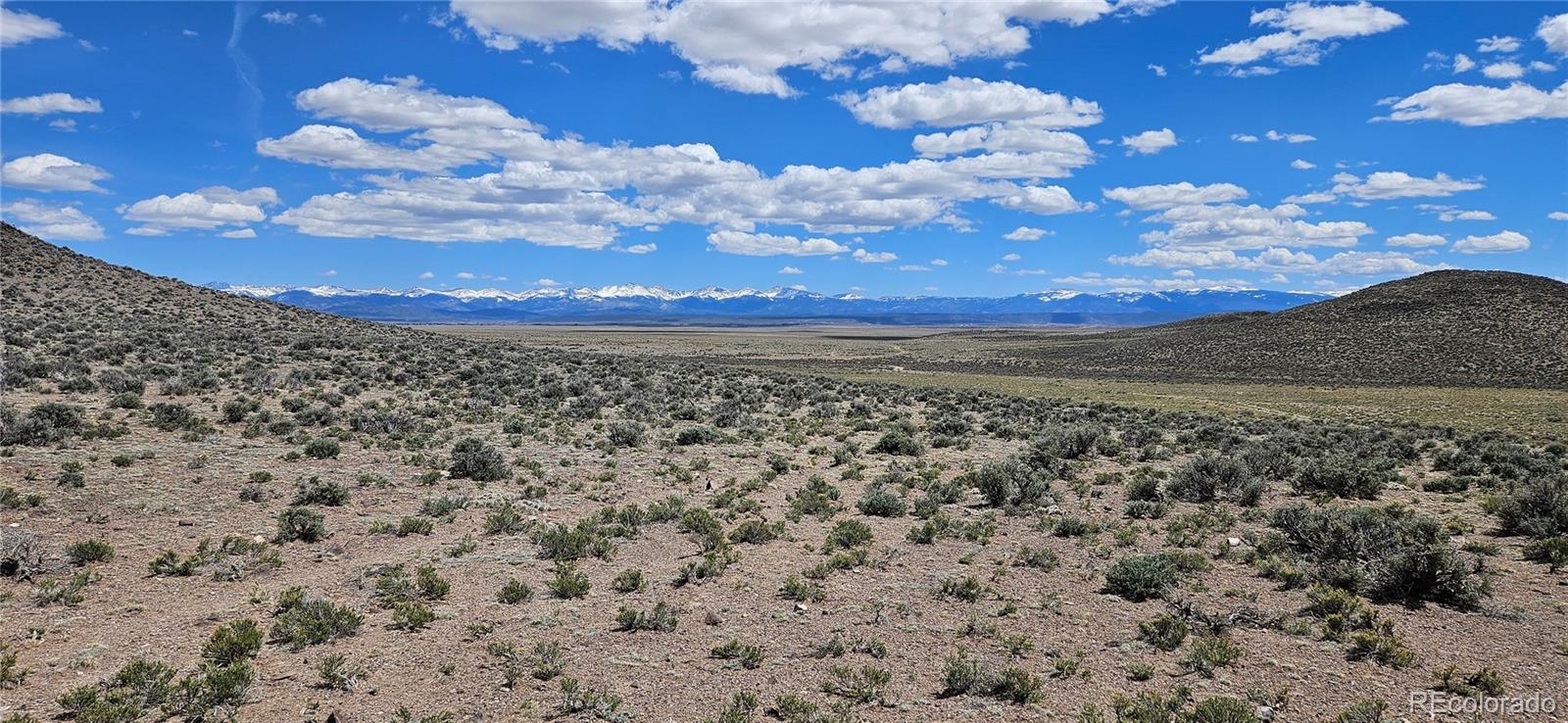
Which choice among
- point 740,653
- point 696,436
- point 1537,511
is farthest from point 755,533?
point 1537,511

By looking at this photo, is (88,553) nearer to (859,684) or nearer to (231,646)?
(231,646)

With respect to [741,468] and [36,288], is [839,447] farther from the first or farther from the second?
[36,288]

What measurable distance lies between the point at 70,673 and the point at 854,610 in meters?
8.14

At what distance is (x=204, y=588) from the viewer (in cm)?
972

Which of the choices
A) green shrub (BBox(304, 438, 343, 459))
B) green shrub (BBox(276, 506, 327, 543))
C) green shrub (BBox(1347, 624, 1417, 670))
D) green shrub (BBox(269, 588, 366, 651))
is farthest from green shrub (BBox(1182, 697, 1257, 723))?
green shrub (BBox(304, 438, 343, 459))

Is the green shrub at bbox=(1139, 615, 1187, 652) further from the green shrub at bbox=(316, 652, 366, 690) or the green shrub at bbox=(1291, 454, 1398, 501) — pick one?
the green shrub at bbox=(1291, 454, 1398, 501)

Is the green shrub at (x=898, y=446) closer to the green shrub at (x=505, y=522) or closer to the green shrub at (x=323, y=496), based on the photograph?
the green shrub at (x=505, y=522)

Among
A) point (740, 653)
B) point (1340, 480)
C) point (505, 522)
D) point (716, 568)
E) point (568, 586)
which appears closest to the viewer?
point (740, 653)
